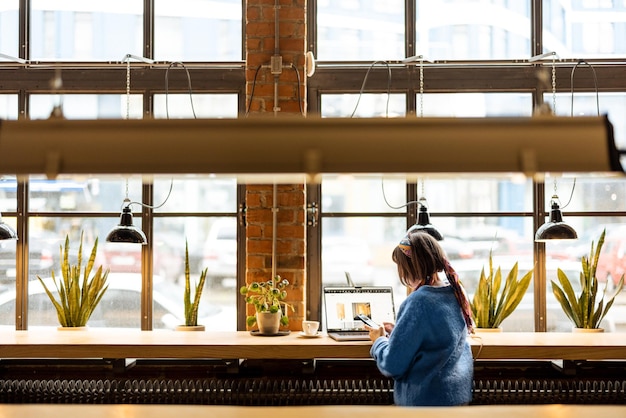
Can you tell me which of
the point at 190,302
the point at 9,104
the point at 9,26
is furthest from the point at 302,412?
the point at 9,26

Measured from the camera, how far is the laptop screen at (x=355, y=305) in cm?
426

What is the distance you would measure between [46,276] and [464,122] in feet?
12.7

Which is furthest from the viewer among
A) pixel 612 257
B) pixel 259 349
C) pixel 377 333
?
pixel 612 257

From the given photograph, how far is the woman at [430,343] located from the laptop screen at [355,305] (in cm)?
114

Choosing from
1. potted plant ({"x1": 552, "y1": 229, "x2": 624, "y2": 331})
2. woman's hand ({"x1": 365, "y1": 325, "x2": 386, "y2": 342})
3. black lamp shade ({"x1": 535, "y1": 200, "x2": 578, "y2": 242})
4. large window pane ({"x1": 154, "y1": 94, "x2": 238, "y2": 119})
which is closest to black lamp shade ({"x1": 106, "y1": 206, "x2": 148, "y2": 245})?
large window pane ({"x1": 154, "y1": 94, "x2": 238, "y2": 119})

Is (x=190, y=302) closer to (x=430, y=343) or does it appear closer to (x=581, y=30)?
(x=430, y=343)

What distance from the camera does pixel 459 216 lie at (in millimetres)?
4812

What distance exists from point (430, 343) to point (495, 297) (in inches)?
67.0

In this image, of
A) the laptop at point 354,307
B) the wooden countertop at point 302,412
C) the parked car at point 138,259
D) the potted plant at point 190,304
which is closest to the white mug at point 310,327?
the laptop at point 354,307

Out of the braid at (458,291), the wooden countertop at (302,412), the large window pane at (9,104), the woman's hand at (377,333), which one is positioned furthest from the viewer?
the large window pane at (9,104)

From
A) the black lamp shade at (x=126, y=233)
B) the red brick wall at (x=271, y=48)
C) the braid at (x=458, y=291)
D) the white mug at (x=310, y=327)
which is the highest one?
the red brick wall at (x=271, y=48)

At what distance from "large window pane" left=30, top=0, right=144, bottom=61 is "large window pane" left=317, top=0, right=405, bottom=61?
134 centimetres

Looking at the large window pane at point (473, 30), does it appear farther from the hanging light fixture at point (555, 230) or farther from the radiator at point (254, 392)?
the radiator at point (254, 392)

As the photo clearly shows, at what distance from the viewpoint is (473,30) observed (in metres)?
4.94
